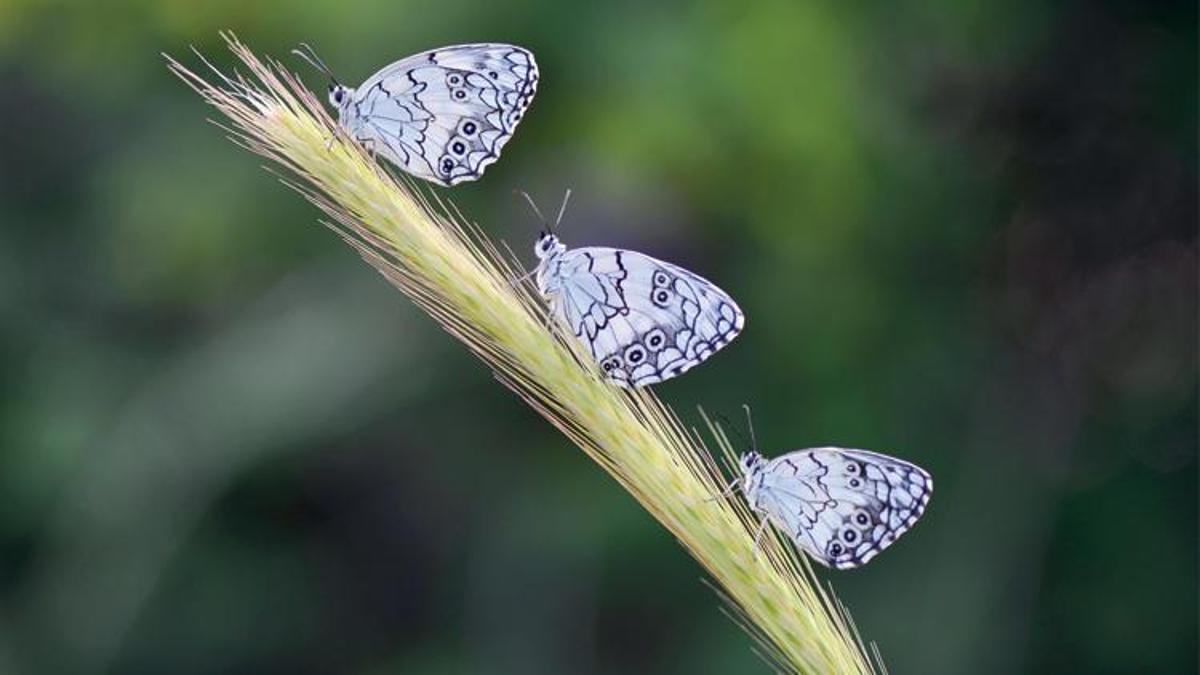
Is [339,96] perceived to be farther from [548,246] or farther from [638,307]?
[638,307]

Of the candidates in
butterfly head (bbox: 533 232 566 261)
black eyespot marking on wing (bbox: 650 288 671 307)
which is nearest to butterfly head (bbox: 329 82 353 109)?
butterfly head (bbox: 533 232 566 261)

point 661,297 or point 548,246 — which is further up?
point 548,246

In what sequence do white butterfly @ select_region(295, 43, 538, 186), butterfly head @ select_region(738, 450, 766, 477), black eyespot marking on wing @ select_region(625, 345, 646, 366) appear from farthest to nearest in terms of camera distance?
1. white butterfly @ select_region(295, 43, 538, 186)
2. butterfly head @ select_region(738, 450, 766, 477)
3. black eyespot marking on wing @ select_region(625, 345, 646, 366)

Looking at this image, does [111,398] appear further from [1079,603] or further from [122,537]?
[1079,603]

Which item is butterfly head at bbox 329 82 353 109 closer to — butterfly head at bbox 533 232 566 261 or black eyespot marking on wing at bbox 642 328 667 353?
butterfly head at bbox 533 232 566 261

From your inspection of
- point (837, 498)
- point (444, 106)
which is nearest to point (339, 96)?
point (444, 106)

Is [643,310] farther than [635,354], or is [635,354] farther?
[643,310]
